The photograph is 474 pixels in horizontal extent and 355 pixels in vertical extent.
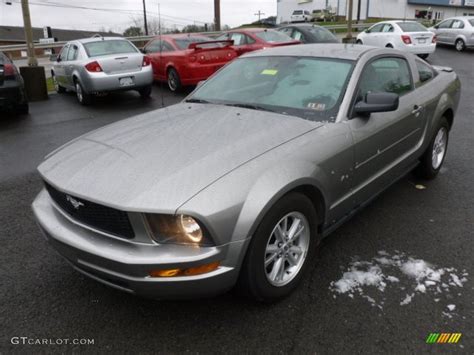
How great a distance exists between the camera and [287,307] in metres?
2.77

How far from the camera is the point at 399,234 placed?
3668 millimetres

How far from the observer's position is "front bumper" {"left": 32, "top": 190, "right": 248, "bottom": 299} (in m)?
2.24

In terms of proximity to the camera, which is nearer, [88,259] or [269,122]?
[88,259]

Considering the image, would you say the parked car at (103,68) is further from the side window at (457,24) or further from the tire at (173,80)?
the side window at (457,24)

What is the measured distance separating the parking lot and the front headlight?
2.11 ft

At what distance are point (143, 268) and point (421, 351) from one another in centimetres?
158

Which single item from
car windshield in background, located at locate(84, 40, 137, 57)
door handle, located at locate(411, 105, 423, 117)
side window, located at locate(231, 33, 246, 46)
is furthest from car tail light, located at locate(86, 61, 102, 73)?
door handle, located at locate(411, 105, 423, 117)

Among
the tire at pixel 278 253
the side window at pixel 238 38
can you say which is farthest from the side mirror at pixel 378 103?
the side window at pixel 238 38

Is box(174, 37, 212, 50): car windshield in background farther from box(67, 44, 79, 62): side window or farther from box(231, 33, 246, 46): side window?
box(67, 44, 79, 62): side window

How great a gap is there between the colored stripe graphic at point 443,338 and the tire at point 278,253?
2.79 feet

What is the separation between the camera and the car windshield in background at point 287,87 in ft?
10.8

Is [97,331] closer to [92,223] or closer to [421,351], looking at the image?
[92,223]

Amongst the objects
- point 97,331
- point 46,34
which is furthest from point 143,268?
point 46,34

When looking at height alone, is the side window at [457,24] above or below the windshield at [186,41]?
above
